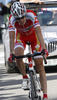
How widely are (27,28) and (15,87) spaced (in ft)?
7.97

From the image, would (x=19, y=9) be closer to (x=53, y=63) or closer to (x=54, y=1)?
(x=53, y=63)

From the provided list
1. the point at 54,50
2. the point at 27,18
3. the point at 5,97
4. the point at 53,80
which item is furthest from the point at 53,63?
the point at 27,18

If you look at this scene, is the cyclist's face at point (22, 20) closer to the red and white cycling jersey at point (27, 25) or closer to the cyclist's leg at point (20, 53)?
the red and white cycling jersey at point (27, 25)

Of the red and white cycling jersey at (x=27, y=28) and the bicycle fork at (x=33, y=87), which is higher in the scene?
the red and white cycling jersey at (x=27, y=28)

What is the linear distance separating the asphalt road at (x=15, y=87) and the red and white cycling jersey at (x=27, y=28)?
1.19 metres

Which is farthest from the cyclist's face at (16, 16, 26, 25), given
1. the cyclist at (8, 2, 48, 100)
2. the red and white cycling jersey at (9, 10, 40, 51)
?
the red and white cycling jersey at (9, 10, 40, 51)

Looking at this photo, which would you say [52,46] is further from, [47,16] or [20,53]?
[20,53]

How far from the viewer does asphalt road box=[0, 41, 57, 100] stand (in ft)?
25.5

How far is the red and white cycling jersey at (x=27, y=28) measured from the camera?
22.5 ft

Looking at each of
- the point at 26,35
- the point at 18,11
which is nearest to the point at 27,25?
the point at 26,35

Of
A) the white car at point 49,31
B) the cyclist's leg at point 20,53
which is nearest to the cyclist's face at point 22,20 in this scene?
the cyclist's leg at point 20,53

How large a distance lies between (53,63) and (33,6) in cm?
213

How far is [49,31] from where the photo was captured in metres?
11.6

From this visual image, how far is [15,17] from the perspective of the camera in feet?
21.4
